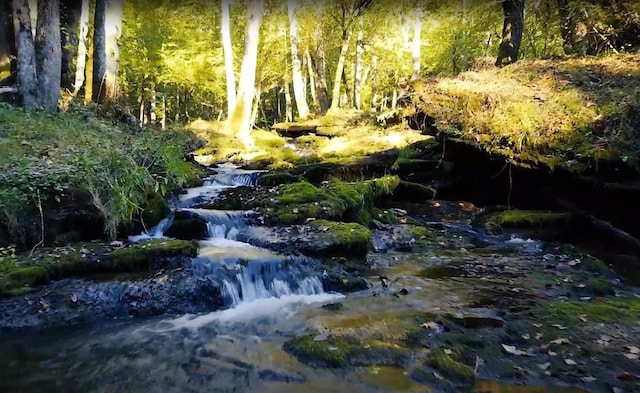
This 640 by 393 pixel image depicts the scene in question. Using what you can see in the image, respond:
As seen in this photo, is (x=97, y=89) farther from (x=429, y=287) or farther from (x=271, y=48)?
(x=271, y=48)

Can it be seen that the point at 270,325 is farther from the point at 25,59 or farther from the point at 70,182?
the point at 25,59

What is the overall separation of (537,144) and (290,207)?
4.85m

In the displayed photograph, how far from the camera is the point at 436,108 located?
1138 centimetres

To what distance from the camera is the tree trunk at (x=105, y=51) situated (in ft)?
41.5

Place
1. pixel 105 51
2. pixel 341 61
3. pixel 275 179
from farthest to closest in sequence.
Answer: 1. pixel 341 61
2. pixel 105 51
3. pixel 275 179

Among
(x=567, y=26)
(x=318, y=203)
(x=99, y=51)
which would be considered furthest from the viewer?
(x=567, y=26)

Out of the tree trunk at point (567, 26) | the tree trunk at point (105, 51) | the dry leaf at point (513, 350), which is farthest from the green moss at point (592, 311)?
the tree trunk at point (105, 51)

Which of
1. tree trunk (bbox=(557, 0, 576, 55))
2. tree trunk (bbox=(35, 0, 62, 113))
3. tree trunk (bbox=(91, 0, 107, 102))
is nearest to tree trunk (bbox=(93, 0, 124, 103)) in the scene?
tree trunk (bbox=(91, 0, 107, 102))

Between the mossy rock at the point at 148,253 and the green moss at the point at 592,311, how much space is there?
439cm

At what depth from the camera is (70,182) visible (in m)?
6.52

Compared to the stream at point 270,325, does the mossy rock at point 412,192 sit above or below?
above

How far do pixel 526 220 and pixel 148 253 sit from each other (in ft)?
22.9

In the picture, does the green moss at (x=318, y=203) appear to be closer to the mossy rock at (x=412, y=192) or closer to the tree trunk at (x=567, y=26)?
the mossy rock at (x=412, y=192)

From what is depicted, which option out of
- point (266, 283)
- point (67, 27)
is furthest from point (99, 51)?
point (266, 283)
